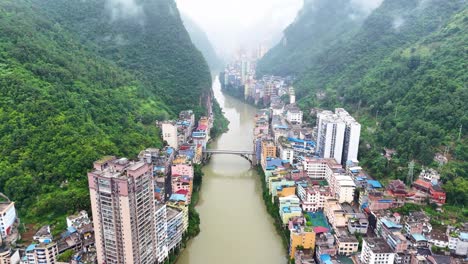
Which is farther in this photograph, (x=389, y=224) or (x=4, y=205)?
(x=389, y=224)

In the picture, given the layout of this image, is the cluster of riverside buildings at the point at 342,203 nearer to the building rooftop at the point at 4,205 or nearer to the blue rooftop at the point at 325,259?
the blue rooftop at the point at 325,259

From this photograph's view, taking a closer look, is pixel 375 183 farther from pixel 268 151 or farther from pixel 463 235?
pixel 268 151

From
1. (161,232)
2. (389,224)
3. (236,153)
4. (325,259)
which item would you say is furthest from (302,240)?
(236,153)

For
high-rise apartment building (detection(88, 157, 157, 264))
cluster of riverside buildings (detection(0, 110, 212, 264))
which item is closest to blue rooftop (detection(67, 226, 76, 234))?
cluster of riverside buildings (detection(0, 110, 212, 264))

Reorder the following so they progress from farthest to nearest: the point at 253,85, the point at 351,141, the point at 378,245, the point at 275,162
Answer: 1. the point at 253,85
2. the point at 351,141
3. the point at 275,162
4. the point at 378,245

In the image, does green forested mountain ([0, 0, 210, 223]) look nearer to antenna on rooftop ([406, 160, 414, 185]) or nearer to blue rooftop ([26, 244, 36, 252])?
blue rooftop ([26, 244, 36, 252])

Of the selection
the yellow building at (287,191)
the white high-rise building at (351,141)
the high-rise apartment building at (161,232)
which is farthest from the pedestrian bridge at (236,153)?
the high-rise apartment building at (161,232)


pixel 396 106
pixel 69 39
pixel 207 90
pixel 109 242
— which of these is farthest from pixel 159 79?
pixel 109 242
